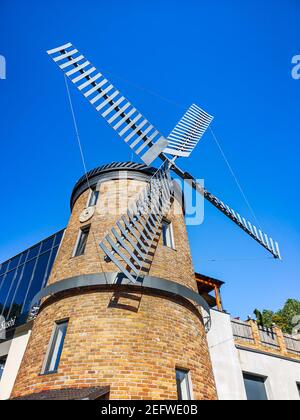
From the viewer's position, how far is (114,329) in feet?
24.6

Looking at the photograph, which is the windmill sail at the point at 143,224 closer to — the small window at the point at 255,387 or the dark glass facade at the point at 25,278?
the dark glass facade at the point at 25,278

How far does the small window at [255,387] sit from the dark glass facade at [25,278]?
9.79 metres

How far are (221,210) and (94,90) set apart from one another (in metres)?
7.67

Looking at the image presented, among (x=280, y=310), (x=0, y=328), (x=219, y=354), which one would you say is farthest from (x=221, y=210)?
(x=280, y=310)

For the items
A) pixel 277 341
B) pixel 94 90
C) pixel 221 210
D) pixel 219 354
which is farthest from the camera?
pixel 277 341

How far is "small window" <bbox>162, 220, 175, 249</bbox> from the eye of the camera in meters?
10.6

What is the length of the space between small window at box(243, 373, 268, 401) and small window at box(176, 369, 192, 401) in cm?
633

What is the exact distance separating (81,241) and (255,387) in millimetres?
9653

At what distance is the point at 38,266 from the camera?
619 inches

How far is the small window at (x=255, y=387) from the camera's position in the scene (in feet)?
40.9

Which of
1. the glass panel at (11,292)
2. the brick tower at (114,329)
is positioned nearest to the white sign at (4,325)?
the glass panel at (11,292)
